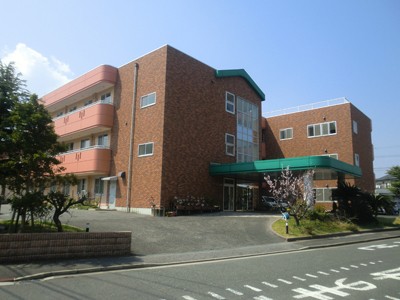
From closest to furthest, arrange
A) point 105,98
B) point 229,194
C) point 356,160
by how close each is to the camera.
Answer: point 229,194 < point 105,98 < point 356,160

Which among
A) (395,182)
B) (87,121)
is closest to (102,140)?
(87,121)

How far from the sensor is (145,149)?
23.6 meters

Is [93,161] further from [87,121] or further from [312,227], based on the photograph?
[312,227]

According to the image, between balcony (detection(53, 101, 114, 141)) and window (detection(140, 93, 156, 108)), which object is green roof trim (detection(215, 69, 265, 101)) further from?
balcony (detection(53, 101, 114, 141))

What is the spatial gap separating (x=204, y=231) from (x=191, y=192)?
7.78m

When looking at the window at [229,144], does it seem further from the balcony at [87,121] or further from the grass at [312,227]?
the grass at [312,227]

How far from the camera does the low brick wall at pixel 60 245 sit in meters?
8.95

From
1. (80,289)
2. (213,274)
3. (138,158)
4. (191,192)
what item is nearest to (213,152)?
(191,192)

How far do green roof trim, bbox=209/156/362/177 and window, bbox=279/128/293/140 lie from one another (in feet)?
43.0

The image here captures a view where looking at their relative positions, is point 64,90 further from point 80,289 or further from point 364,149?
point 364,149

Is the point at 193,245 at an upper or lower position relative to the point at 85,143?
lower

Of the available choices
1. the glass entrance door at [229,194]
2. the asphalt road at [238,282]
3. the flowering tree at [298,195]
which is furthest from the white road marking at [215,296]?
the glass entrance door at [229,194]

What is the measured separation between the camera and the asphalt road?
6410 mm

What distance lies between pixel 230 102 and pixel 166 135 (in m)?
8.42
